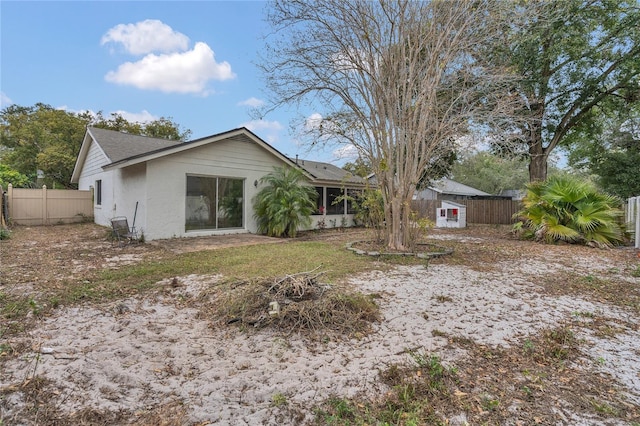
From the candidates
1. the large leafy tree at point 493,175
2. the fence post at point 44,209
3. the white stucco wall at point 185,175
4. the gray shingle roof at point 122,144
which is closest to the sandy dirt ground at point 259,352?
the white stucco wall at point 185,175

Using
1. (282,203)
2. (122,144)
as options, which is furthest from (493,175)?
(122,144)

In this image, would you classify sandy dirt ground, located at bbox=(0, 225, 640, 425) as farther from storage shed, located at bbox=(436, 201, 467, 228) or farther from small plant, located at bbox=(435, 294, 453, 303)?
storage shed, located at bbox=(436, 201, 467, 228)

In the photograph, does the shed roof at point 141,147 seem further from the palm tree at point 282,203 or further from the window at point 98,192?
the window at point 98,192

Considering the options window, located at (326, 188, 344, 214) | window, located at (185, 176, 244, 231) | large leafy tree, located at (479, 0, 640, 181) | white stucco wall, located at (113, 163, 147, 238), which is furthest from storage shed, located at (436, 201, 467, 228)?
white stucco wall, located at (113, 163, 147, 238)

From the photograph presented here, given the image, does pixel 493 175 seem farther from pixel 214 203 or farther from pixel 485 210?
pixel 214 203

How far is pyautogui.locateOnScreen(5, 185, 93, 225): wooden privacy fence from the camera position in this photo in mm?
12297

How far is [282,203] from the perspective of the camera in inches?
406

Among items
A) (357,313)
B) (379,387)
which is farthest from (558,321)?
(379,387)

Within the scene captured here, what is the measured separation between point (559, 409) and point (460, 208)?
1455 cm

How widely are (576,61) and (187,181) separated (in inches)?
588

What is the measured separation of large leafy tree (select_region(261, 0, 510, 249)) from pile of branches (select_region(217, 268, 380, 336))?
432 centimetres

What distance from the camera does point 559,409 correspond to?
209cm

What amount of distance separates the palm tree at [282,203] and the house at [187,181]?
48 centimetres

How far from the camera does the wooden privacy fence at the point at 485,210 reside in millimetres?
17041
